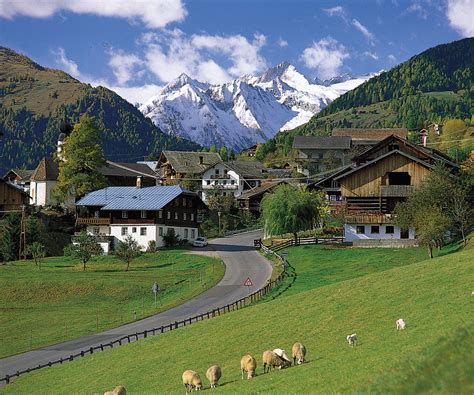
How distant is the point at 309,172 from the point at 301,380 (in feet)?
441

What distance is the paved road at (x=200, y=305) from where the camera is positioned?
45.9m

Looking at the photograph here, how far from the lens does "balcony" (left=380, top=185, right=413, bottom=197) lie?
83581 millimetres

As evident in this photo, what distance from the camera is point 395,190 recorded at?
276ft

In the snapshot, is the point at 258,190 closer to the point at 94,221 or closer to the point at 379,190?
the point at 94,221

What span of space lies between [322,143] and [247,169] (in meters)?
22.1

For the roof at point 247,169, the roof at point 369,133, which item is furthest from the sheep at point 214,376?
the roof at point 369,133

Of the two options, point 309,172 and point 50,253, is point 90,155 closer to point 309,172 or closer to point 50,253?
point 50,253

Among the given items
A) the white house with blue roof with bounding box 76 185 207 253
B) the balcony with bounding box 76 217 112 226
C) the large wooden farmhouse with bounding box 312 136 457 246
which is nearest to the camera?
the large wooden farmhouse with bounding box 312 136 457 246

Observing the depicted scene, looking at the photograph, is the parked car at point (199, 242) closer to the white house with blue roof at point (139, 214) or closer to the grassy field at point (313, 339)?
the white house with blue roof at point (139, 214)

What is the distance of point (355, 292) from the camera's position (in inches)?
1533

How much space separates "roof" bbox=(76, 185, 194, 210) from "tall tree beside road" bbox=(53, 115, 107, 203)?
2.47 m

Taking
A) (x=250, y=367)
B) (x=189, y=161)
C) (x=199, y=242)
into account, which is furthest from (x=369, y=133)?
(x=250, y=367)

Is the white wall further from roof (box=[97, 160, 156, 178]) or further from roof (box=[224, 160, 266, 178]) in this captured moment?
roof (box=[224, 160, 266, 178])

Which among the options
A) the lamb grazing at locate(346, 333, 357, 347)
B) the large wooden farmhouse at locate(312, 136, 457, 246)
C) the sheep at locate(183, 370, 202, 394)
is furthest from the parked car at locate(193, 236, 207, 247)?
the sheep at locate(183, 370, 202, 394)
